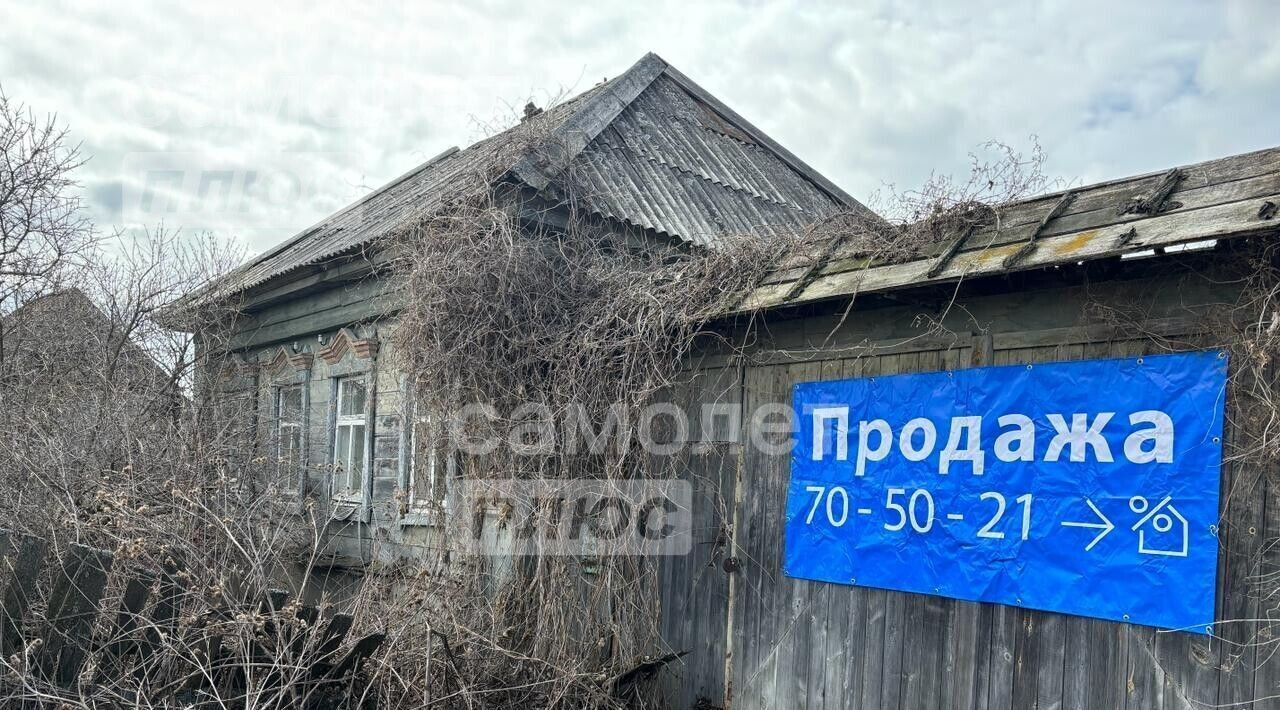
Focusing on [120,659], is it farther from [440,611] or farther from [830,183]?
[830,183]

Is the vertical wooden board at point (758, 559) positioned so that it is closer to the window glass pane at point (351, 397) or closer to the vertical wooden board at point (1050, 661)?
the vertical wooden board at point (1050, 661)

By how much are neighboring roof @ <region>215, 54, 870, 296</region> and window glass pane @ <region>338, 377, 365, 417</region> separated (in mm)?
1450

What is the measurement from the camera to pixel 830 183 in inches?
536

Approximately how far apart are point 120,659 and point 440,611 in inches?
70.5

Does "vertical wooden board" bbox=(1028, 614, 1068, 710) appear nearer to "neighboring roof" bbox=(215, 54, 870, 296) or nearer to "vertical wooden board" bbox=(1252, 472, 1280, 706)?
"vertical wooden board" bbox=(1252, 472, 1280, 706)

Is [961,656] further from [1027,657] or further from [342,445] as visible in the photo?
[342,445]

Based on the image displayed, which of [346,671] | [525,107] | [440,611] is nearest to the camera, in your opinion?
[346,671]

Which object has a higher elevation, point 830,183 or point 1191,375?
point 830,183

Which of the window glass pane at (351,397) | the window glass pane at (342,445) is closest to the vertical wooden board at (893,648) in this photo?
the window glass pane at (351,397)

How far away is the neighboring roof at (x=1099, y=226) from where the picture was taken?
3.87 metres

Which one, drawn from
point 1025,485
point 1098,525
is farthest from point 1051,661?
point 1025,485

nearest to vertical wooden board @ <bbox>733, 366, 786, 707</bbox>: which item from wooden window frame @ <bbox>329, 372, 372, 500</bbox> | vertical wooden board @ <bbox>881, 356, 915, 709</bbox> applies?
vertical wooden board @ <bbox>881, 356, 915, 709</bbox>

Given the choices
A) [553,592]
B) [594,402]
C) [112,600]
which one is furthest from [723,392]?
[112,600]

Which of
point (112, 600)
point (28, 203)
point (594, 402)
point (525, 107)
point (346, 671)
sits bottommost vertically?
point (346, 671)
